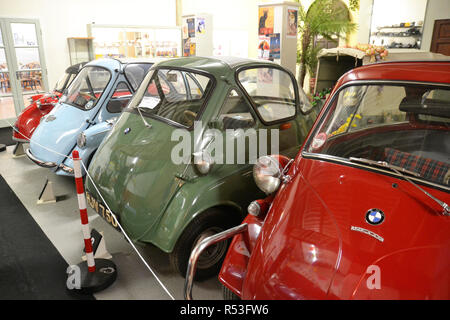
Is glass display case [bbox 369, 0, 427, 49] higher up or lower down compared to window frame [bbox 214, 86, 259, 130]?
higher up

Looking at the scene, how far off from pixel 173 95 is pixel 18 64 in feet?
25.1

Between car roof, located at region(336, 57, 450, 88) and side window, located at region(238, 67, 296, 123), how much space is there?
4.34 feet

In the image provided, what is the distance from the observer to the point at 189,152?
3.01 m

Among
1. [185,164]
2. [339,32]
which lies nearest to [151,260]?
[185,164]

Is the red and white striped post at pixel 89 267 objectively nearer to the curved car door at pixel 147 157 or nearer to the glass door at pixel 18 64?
the curved car door at pixel 147 157

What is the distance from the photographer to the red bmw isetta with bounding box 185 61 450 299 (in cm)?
167

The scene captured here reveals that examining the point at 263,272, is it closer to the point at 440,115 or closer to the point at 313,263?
the point at 313,263

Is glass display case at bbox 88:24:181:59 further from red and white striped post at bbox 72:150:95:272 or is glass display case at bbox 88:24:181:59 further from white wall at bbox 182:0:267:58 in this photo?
red and white striped post at bbox 72:150:95:272

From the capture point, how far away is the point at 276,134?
357 cm

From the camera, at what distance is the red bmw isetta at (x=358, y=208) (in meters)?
1.67

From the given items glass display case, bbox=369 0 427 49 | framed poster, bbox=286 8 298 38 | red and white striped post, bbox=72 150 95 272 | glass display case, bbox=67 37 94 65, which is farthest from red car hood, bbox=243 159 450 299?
glass display case, bbox=67 37 94 65

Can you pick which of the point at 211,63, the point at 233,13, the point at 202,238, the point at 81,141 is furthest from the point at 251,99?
the point at 233,13

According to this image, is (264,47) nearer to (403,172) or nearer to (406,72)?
(406,72)
